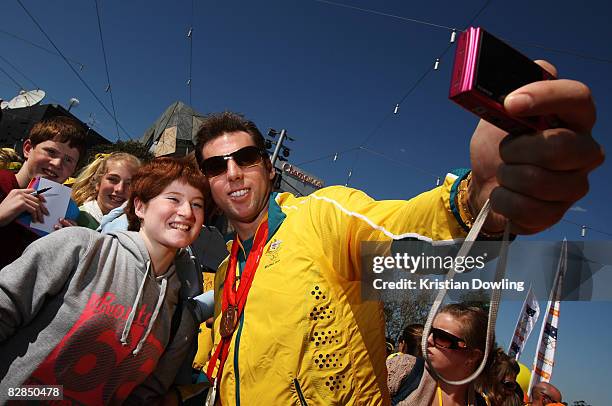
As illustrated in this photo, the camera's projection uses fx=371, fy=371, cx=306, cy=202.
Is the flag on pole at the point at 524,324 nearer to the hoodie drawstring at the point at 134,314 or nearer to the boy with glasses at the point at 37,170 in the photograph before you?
the hoodie drawstring at the point at 134,314

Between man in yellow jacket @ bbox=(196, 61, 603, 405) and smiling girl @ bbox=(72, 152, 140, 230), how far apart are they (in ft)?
4.67

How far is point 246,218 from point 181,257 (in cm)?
51

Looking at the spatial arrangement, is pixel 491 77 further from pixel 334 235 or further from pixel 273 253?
pixel 273 253

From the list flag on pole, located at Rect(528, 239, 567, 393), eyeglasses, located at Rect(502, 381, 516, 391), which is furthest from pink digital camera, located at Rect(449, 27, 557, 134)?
flag on pole, located at Rect(528, 239, 567, 393)

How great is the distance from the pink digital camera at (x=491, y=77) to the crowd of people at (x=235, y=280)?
60 millimetres

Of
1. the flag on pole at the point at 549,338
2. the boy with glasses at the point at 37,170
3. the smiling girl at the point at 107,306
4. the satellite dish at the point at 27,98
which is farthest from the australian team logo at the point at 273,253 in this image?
the satellite dish at the point at 27,98

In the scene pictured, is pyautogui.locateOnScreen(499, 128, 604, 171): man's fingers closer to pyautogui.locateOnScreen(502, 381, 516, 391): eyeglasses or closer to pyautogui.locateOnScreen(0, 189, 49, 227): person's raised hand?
pyautogui.locateOnScreen(0, 189, 49, 227): person's raised hand

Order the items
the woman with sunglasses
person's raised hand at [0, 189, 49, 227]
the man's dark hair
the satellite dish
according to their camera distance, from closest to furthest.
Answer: person's raised hand at [0, 189, 49, 227] < the man's dark hair < the woman with sunglasses < the satellite dish

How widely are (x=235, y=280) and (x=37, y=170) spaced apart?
1.85m

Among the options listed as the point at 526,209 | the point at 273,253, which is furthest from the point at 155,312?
the point at 526,209

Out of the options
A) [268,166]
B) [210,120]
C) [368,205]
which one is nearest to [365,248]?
[368,205]

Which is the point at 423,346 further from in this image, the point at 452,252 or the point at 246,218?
the point at 246,218

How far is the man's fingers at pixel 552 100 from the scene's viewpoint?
76cm

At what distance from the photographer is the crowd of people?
1.15 metres
